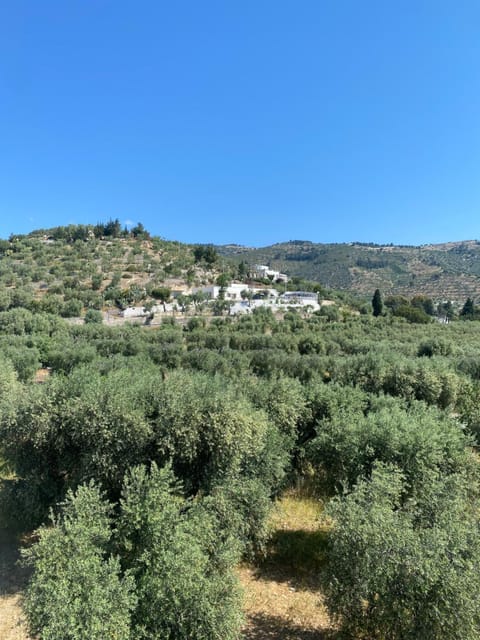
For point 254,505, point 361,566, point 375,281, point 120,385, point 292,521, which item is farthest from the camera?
point 375,281

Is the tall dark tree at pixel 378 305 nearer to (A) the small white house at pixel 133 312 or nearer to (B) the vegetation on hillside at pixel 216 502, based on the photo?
(A) the small white house at pixel 133 312

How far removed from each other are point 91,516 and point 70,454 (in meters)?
3.58

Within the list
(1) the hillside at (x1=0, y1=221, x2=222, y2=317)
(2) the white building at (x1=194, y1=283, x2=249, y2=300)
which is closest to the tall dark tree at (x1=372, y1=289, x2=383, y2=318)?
(2) the white building at (x1=194, y1=283, x2=249, y2=300)

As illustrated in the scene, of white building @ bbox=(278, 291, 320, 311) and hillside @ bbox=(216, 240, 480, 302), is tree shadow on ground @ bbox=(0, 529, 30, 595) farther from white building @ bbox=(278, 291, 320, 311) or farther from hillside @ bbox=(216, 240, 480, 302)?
hillside @ bbox=(216, 240, 480, 302)

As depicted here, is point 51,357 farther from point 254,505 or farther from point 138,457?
point 254,505

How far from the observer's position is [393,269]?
14238 cm

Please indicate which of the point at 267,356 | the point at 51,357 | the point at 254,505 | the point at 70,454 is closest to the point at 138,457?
the point at 70,454

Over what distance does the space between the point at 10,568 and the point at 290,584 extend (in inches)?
303

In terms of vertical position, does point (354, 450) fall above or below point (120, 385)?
below

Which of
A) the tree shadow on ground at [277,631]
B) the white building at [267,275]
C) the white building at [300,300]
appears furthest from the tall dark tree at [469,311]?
the tree shadow on ground at [277,631]

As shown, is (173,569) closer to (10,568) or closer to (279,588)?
(279,588)

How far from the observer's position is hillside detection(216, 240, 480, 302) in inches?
4272

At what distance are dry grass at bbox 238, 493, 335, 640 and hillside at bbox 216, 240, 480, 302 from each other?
4075 inches

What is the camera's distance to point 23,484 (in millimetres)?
9766
